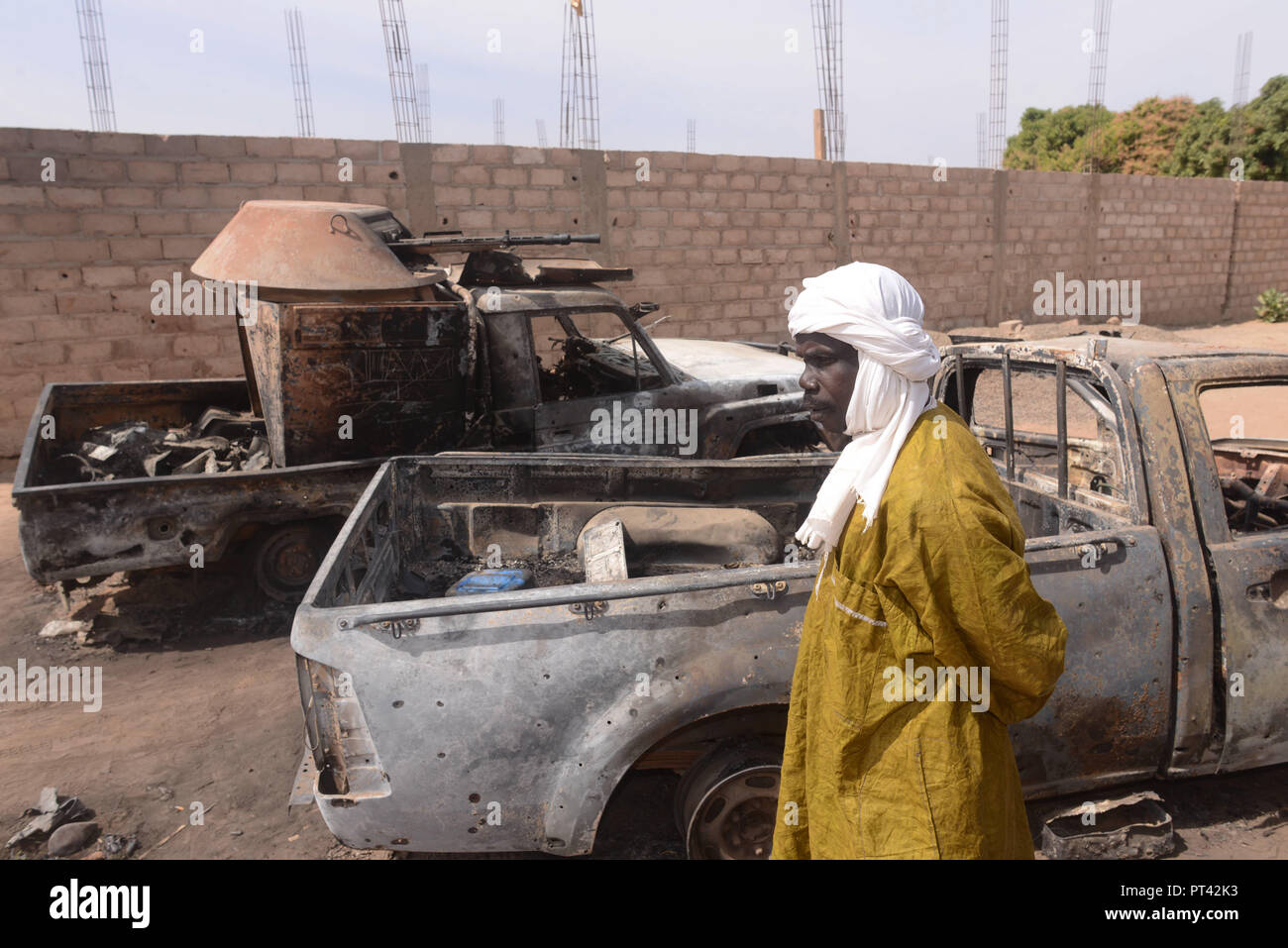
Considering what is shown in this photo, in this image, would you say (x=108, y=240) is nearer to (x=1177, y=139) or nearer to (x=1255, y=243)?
(x=1255, y=243)

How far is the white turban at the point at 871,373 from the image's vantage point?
1.61 m

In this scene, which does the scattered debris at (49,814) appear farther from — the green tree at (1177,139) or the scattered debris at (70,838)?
the green tree at (1177,139)

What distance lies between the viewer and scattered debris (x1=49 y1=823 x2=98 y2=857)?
121 inches

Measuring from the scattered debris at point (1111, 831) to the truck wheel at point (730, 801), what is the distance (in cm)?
102

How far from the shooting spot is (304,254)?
200 inches

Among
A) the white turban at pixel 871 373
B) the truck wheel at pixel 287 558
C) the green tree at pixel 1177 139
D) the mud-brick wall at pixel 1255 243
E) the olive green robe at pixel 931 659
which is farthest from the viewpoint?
the green tree at pixel 1177 139

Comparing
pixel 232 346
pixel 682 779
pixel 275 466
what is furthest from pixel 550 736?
pixel 232 346

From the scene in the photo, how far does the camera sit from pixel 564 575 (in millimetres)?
3699

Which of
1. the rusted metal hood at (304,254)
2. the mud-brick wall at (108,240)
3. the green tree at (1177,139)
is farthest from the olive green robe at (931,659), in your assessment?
the green tree at (1177,139)

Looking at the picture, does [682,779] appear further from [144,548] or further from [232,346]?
[232,346]

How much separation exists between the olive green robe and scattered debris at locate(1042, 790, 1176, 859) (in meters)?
1.33

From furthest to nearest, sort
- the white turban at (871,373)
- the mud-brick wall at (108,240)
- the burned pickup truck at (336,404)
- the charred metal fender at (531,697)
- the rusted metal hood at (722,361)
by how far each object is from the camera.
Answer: the mud-brick wall at (108,240)
the rusted metal hood at (722,361)
the burned pickup truck at (336,404)
the charred metal fender at (531,697)
the white turban at (871,373)

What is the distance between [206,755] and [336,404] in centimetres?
208

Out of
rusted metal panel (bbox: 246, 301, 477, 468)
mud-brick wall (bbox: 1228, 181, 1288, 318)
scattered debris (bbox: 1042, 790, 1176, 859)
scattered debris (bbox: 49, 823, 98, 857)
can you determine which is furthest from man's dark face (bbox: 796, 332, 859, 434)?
mud-brick wall (bbox: 1228, 181, 1288, 318)
